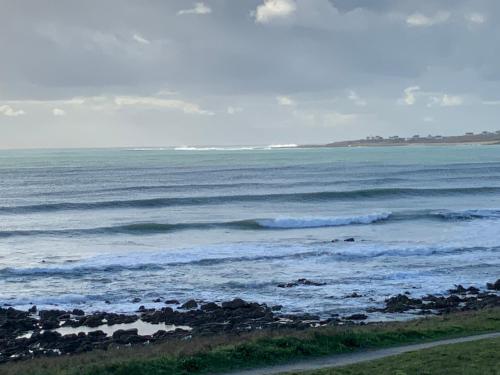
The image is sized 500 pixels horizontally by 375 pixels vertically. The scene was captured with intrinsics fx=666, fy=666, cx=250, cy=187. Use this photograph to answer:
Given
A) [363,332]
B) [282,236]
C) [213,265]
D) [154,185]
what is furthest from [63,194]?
[363,332]

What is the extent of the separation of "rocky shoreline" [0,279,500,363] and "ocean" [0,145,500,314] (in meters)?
1.09

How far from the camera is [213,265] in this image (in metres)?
29.1

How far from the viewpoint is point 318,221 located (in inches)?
1735

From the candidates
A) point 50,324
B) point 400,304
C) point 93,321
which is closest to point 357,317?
point 400,304

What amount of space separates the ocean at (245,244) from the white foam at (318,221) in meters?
0.14

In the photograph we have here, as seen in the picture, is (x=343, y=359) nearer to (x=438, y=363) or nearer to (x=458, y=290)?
(x=438, y=363)

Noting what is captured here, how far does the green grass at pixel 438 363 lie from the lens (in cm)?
1185

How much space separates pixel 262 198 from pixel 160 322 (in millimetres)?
40962

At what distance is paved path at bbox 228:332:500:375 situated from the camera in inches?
514

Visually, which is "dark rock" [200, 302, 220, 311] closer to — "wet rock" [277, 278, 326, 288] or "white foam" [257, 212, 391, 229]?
"wet rock" [277, 278, 326, 288]

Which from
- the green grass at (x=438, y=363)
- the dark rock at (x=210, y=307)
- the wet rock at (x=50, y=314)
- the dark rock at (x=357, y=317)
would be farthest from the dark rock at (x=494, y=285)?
the wet rock at (x=50, y=314)

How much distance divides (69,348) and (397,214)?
33.5 meters

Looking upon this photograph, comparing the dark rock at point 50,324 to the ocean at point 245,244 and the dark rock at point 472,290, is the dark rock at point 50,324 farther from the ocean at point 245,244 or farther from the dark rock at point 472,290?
the dark rock at point 472,290

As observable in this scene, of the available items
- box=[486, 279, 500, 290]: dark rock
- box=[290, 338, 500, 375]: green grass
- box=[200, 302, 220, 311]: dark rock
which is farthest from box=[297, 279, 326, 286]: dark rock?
box=[290, 338, 500, 375]: green grass
